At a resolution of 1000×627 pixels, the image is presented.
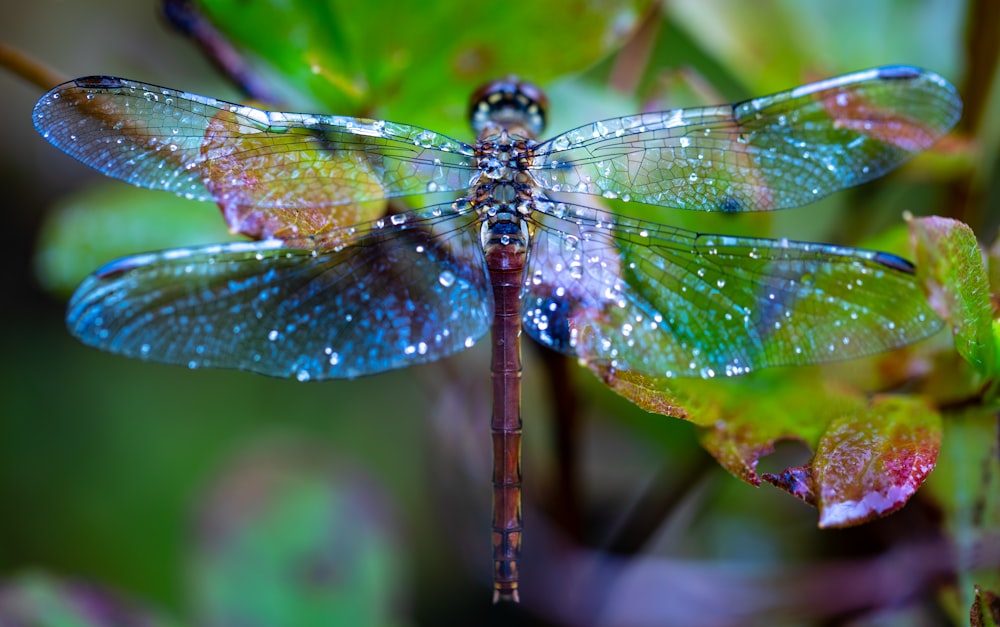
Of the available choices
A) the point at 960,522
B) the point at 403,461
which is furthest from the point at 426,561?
the point at 960,522

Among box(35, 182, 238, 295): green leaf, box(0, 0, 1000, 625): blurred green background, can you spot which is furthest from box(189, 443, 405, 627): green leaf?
box(35, 182, 238, 295): green leaf

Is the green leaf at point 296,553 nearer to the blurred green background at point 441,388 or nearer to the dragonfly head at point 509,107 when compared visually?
the blurred green background at point 441,388

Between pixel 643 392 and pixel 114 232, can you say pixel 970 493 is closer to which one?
pixel 643 392

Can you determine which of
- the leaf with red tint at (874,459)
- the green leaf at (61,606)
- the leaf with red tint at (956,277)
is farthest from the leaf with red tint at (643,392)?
the green leaf at (61,606)

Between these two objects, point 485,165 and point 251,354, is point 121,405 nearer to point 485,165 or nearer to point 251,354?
point 251,354

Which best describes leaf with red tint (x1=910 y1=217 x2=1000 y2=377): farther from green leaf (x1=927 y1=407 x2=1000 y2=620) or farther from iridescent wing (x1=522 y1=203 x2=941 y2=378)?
green leaf (x1=927 y1=407 x2=1000 y2=620)

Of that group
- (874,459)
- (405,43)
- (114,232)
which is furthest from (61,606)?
(874,459)
